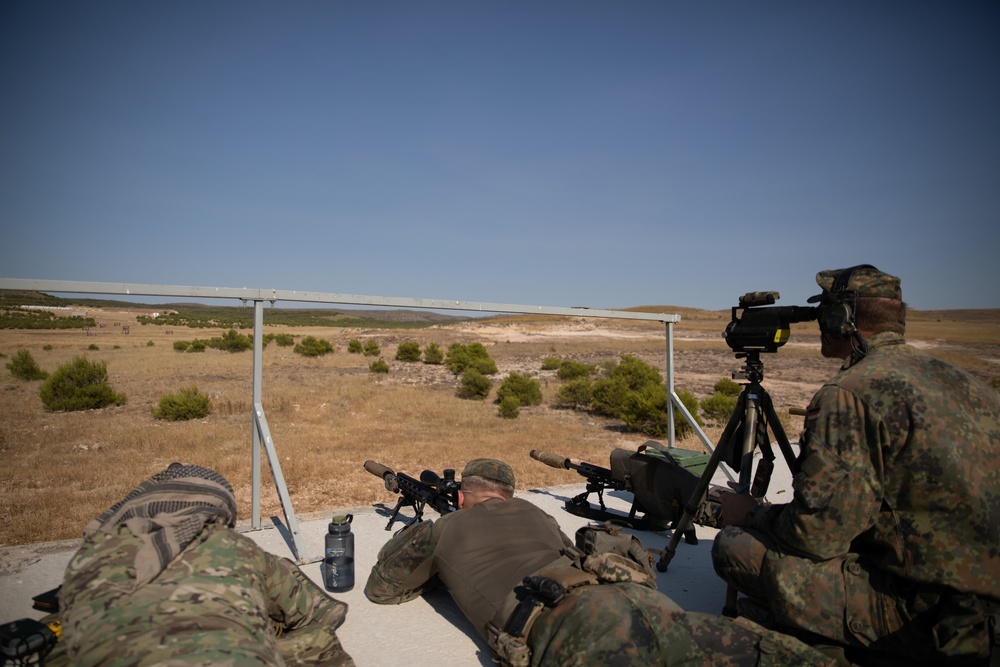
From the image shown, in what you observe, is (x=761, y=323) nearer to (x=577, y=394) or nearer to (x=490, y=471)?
(x=490, y=471)

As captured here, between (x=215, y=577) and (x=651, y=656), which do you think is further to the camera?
(x=651, y=656)

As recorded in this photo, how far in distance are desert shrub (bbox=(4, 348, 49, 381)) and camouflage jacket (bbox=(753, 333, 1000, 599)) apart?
1932cm

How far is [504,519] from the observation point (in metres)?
2.90

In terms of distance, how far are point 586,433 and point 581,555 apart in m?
11.0

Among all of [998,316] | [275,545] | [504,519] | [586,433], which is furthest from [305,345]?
[998,316]

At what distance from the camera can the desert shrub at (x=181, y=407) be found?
12555mm

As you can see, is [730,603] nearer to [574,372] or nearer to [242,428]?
[242,428]

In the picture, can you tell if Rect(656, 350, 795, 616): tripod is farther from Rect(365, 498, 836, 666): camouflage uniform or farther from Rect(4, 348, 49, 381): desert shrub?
Rect(4, 348, 49, 381): desert shrub

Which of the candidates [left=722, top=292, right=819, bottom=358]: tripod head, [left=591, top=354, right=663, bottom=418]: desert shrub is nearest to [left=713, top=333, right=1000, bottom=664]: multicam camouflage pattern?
[left=722, top=292, right=819, bottom=358]: tripod head

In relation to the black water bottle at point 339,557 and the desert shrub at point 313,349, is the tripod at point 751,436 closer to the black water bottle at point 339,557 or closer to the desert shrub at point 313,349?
the black water bottle at point 339,557

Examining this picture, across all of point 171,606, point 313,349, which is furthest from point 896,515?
point 313,349

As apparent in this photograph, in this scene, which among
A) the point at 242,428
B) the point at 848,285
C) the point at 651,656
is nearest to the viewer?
the point at 651,656

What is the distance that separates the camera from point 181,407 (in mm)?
12664

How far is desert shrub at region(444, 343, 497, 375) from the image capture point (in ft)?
77.7
